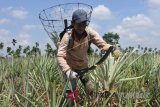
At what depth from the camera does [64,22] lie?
4.48 metres

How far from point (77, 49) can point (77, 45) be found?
0.27ft

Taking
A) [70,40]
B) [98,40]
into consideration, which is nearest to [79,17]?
[70,40]

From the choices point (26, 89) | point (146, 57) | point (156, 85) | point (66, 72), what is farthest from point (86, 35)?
point (146, 57)

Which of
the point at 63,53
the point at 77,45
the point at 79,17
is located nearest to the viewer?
the point at 79,17

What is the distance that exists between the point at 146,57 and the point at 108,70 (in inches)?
105

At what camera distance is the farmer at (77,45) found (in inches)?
152

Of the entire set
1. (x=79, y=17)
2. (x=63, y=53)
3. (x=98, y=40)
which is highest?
(x=79, y=17)

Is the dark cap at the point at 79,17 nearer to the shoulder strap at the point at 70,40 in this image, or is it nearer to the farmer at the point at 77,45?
the farmer at the point at 77,45

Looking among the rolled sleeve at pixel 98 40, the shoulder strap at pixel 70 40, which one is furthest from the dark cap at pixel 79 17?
the rolled sleeve at pixel 98 40

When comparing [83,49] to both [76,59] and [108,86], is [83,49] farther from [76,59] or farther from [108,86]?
[108,86]

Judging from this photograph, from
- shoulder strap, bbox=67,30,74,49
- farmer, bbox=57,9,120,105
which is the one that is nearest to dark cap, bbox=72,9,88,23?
farmer, bbox=57,9,120,105

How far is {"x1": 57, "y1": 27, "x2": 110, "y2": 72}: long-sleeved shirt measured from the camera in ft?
12.9

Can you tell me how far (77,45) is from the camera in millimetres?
4090

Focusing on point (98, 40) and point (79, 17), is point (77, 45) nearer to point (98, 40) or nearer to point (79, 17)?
point (98, 40)
